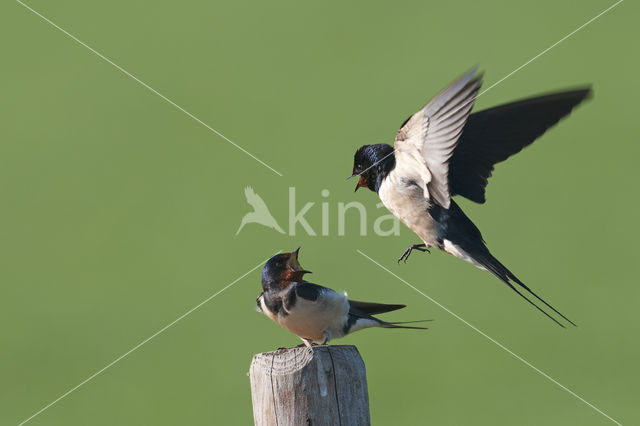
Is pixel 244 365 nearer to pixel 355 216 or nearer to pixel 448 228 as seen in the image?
pixel 355 216

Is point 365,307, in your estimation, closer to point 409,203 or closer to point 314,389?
point 409,203

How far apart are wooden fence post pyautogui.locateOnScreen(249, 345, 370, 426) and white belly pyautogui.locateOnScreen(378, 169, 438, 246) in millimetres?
1585

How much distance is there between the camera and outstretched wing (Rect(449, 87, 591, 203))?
5203 millimetres

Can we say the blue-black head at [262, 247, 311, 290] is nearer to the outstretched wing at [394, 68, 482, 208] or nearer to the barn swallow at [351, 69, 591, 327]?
the barn swallow at [351, 69, 591, 327]

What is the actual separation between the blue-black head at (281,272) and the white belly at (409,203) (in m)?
0.64

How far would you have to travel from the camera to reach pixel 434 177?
16.2 ft

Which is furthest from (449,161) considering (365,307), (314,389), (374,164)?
(314,389)

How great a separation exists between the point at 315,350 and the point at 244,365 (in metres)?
6.20

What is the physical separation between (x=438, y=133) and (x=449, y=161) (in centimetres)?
62

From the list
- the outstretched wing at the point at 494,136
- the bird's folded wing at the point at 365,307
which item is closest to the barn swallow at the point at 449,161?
the outstretched wing at the point at 494,136

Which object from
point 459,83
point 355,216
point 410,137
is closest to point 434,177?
point 410,137

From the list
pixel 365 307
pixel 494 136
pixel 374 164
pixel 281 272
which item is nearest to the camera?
pixel 281 272

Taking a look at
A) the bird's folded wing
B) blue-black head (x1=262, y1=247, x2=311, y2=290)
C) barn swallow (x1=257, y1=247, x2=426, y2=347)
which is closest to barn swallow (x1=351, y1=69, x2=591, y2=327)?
the bird's folded wing

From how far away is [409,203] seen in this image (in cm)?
514
